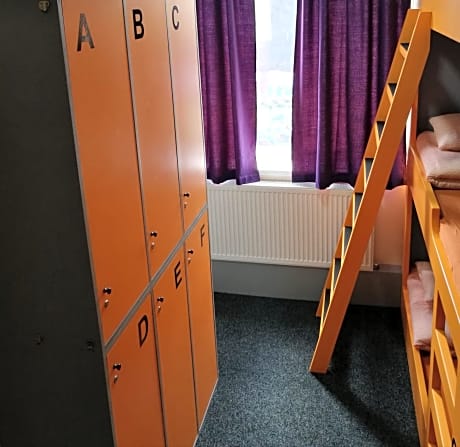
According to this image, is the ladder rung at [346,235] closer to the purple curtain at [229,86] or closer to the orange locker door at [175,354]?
the purple curtain at [229,86]

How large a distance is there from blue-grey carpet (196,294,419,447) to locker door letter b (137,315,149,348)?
89 centimetres

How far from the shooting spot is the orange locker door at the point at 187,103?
2369 mm

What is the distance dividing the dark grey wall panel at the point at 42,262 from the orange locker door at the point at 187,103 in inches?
32.1

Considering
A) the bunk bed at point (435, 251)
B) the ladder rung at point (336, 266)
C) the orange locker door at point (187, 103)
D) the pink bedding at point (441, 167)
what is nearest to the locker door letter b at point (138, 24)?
the orange locker door at point (187, 103)

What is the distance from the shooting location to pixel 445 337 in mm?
2211

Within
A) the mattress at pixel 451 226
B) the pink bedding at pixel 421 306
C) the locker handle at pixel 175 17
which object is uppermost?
the locker handle at pixel 175 17

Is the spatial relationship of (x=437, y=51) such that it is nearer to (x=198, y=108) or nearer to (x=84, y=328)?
(x=198, y=108)

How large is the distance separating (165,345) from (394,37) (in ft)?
6.52

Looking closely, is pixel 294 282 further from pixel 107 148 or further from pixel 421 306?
pixel 107 148

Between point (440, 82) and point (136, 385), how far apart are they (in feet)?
7.07

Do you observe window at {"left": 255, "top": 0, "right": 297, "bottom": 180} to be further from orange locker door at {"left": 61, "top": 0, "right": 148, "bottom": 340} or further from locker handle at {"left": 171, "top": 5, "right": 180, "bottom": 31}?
orange locker door at {"left": 61, "top": 0, "right": 148, "bottom": 340}

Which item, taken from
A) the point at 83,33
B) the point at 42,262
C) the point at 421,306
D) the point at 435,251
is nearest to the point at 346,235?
the point at 421,306

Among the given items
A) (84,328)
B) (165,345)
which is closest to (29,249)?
(84,328)

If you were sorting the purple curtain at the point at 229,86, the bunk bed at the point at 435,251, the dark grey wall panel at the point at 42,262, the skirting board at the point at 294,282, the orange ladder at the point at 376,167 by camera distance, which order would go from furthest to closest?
the skirting board at the point at 294,282, the purple curtain at the point at 229,86, the orange ladder at the point at 376,167, the bunk bed at the point at 435,251, the dark grey wall panel at the point at 42,262
